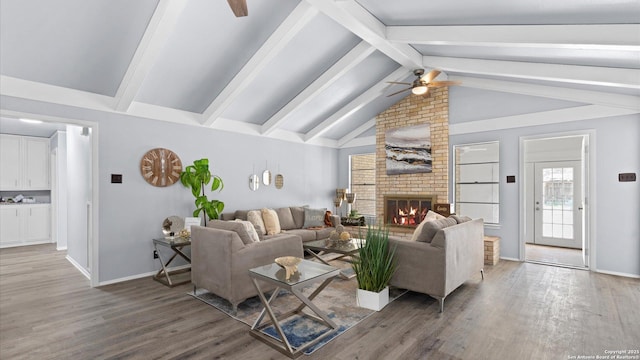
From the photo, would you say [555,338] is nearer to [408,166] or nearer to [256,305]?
[256,305]

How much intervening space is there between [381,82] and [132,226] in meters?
5.03

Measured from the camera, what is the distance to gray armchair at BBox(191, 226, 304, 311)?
3221 millimetres

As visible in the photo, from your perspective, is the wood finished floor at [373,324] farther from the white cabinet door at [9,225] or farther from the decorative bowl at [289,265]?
the white cabinet door at [9,225]

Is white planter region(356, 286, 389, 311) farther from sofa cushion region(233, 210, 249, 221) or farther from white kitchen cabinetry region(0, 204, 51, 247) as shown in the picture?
white kitchen cabinetry region(0, 204, 51, 247)

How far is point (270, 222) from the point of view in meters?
5.59

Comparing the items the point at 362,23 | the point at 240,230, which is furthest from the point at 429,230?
the point at 362,23

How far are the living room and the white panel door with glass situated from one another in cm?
193

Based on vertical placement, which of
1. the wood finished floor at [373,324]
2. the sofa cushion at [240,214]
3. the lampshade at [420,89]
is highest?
the lampshade at [420,89]

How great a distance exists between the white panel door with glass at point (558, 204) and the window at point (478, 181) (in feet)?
5.99

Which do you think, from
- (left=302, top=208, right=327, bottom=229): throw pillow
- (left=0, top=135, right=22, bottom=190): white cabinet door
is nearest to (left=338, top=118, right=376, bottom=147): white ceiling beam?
(left=302, top=208, right=327, bottom=229): throw pillow

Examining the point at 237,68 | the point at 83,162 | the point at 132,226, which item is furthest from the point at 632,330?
the point at 83,162

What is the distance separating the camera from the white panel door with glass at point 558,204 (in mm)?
6391

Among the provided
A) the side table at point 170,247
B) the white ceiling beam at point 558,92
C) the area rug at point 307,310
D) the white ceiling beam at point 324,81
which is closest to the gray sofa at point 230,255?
the area rug at point 307,310

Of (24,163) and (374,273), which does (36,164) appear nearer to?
(24,163)
